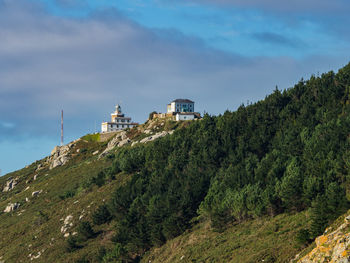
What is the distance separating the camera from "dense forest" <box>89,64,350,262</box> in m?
67.2

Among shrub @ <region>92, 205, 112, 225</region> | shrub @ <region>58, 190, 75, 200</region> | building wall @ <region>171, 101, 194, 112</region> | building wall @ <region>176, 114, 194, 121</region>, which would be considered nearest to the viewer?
shrub @ <region>92, 205, 112, 225</region>

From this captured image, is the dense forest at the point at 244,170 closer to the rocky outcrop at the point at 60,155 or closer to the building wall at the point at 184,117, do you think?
the building wall at the point at 184,117

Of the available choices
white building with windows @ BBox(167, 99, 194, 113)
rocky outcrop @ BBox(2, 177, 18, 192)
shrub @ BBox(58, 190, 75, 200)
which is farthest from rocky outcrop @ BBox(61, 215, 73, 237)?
white building with windows @ BBox(167, 99, 194, 113)

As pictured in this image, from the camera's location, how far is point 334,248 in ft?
117

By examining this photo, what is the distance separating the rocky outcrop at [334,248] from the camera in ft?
113

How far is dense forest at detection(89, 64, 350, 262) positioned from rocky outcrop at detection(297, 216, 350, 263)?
420 inches

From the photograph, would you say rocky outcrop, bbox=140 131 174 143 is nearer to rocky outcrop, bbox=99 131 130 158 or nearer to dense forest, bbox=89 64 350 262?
rocky outcrop, bbox=99 131 130 158

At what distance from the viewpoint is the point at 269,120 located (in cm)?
10419

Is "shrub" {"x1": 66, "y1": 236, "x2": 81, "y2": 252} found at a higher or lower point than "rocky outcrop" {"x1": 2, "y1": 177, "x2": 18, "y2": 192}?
lower

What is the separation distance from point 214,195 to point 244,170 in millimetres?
7105

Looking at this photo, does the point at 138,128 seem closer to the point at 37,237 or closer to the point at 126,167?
the point at 126,167

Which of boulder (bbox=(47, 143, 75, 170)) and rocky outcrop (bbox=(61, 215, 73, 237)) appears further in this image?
boulder (bbox=(47, 143, 75, 170))

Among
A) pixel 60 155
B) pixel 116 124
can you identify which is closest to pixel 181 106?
pixel 116 124

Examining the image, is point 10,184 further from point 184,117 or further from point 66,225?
point 66,225
